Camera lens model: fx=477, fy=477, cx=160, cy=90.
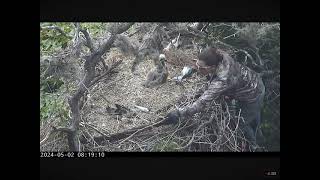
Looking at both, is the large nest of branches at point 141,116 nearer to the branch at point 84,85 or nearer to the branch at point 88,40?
the branch at point 84,85

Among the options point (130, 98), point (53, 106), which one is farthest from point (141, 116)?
point (53, 106)

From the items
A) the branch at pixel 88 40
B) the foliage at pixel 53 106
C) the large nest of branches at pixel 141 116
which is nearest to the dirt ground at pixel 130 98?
the large nest of branches at pixel 141 116

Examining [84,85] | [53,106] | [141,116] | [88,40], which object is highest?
[88,40]

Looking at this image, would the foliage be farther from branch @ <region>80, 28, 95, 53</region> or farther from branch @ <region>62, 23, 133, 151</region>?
branch @ <region>80, 28, 95, 53</region>

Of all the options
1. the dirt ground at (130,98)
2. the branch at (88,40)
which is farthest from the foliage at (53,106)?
the branch at (88,40)

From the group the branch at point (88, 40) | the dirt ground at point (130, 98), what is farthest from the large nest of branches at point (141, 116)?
the branch at point (88, 40)

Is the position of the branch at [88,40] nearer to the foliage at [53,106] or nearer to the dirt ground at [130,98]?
the dirt ground at [130,98]

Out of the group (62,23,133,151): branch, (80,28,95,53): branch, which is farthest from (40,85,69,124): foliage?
(80,28,95,53): branch

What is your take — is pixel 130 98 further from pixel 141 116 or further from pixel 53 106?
pixel 53 106

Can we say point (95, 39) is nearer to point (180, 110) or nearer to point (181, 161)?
point (180, 110)

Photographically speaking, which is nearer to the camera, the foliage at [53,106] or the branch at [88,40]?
the foliage at [53,106]

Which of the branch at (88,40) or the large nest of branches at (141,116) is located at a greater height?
the branch at (88,40)

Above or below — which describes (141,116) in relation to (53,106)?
below
